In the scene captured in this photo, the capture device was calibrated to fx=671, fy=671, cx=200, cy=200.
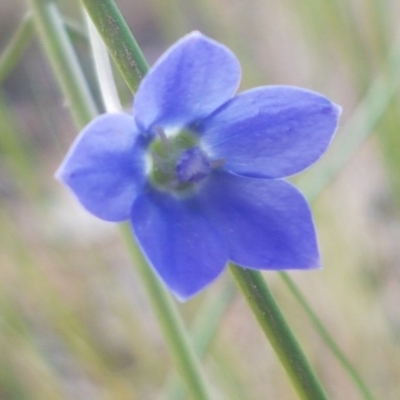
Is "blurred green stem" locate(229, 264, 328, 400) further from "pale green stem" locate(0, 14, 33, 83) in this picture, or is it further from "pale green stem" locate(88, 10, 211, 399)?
"pale green stem" locate(0, 14, 33, 83)

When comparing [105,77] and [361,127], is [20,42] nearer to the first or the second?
[105,77]

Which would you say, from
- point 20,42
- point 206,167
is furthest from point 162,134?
point 20,42

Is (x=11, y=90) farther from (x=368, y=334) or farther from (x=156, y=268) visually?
(x=156, y=268)

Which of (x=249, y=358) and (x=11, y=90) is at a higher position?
(x=11, y=90)

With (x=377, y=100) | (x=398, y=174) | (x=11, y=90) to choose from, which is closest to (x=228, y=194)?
(x=377, y=100)

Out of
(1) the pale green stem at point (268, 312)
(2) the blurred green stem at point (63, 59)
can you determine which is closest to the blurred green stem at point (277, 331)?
(1) the pale green stem at point (268, 312)

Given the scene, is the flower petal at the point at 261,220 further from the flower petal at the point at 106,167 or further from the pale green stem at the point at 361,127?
the pale green stem at the point at 361,127
